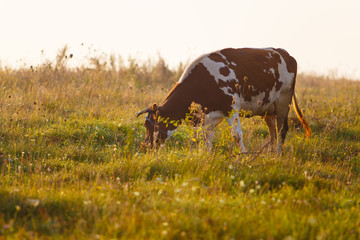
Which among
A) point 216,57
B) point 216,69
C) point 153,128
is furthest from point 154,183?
point 216,57

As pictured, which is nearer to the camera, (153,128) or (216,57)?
(153,128)

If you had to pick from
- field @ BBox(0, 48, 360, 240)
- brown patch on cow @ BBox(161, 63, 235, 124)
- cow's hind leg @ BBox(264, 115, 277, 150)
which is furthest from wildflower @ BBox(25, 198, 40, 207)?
cow's hind leg @ BBox(264, 115, 277, 150)

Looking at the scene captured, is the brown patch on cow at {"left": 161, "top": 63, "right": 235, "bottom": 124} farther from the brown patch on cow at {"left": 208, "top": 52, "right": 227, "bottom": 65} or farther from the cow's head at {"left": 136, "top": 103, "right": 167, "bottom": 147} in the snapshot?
the brown patch on cow at {"left": 208, "top": 52, "right": 227, "bottom": 65}

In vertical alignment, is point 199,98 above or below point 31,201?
above

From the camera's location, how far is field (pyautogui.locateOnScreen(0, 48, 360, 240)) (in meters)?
3.26

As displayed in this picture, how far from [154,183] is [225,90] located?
2.55 metres

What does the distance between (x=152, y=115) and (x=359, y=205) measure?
336 centimetres

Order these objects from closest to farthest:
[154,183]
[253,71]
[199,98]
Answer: [154,183], [199,98], [253,71]

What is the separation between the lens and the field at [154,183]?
10.7 feet

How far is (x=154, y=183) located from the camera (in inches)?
179

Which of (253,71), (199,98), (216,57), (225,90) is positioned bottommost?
(199,98)

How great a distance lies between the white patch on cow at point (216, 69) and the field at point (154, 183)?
3.84 ft

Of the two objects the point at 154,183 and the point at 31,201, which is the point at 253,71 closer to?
the point at 154,183

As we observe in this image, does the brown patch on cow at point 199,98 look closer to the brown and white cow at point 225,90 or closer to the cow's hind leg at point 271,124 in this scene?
the brown and white cow at point 225,90
